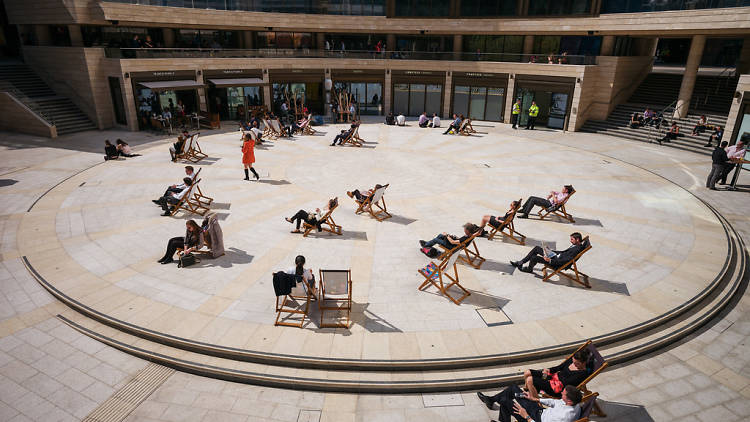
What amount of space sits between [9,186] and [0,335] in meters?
10.7

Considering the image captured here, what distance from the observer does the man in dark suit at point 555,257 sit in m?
9.26

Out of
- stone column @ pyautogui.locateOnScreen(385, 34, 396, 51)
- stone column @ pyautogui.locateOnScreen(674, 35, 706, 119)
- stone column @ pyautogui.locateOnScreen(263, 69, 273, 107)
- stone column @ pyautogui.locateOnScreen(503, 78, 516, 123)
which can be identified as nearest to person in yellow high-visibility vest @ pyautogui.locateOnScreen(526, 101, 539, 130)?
stone column @ pyautogui.locateOnScreen(503, 78, 516, 123)

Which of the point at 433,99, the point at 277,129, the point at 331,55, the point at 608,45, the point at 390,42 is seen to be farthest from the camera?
the point at 390,42

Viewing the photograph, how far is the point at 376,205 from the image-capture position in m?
13.4

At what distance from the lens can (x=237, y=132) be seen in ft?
84.7

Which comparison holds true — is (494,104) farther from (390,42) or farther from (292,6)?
(292,6)

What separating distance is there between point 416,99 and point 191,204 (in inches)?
922

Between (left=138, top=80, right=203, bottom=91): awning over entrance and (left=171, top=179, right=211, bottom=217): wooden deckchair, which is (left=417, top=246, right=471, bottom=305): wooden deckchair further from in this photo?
(left=138, top=80, right=203, bottom=91): awning over entrance

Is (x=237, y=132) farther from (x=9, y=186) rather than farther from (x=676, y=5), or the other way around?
(x=676, y=5)

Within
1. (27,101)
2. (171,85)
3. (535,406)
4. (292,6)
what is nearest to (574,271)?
(535,406)

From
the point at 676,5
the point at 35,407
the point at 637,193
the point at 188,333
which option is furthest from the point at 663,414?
the point at 676,5

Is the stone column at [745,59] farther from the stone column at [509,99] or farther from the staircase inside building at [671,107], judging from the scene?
the stone column at [509,99]

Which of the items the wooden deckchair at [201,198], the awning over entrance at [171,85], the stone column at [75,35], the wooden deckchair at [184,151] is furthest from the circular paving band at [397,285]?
the stone column at [75,35]

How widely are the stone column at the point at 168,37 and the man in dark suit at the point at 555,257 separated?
28.0 metres
